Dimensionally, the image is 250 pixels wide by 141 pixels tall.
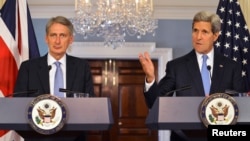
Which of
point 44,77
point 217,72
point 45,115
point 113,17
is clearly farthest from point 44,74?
point 113,17

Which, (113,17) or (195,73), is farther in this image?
(113,17)

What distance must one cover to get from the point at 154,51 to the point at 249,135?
16.4 feet

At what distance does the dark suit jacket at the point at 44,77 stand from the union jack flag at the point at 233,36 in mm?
2270

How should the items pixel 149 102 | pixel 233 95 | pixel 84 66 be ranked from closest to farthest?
pixel 233 95 < pixel 149 102 < pixel 84 66

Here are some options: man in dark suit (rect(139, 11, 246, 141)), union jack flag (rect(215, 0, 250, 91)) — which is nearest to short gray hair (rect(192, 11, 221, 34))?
man in dark suit (rect(139, 11, 246, 141))

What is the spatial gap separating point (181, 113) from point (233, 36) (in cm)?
277

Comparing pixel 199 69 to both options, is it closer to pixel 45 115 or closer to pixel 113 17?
pixel 45 115

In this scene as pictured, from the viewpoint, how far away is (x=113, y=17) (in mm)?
5793

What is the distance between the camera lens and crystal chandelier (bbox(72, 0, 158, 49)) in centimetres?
581

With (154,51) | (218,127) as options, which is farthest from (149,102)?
(154,51)

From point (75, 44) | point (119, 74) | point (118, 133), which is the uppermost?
point (75, 44)

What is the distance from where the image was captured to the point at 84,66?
8.32 feet

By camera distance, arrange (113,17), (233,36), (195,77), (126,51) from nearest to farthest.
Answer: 1. (195,77)
2. (233,36)
3. (113,17)
4. (126,51)

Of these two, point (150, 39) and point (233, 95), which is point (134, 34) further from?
point (233, 95)
